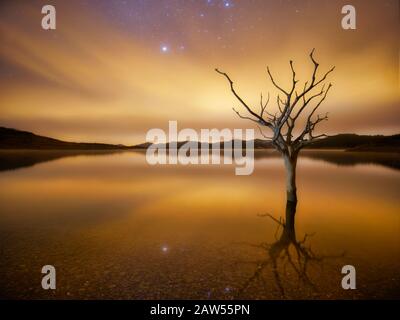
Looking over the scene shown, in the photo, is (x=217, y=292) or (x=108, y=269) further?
(x=108, y=269)

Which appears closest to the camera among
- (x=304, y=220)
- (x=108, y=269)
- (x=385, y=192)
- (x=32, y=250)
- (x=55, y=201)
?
(x=108, y=269)

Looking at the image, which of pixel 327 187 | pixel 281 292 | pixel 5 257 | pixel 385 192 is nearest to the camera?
pixel 281 292

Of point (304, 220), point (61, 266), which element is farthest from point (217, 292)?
point (304, 220)

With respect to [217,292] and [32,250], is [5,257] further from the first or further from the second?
[217,292]

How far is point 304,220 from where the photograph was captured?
11297mm

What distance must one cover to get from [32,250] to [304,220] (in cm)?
1030

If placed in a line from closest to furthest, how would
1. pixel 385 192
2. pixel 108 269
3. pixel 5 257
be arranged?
pixel 108 269
pixel 5 257
pixel 385 192

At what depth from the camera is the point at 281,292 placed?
222 inches

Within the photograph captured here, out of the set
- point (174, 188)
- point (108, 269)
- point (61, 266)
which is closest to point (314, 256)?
point (108, 269)

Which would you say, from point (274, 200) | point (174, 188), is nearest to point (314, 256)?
point (274, 200)

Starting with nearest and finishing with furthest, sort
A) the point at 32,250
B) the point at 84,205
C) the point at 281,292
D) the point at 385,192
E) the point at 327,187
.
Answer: the point at 281,292 < the point at 32,250 < the point at 84,205 < the point at 385,192 < the point at 327,187

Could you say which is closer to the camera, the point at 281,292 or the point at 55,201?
the point at 281,292

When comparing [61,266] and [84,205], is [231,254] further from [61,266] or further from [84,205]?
[84,205]

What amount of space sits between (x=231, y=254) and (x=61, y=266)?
15.5 feet
